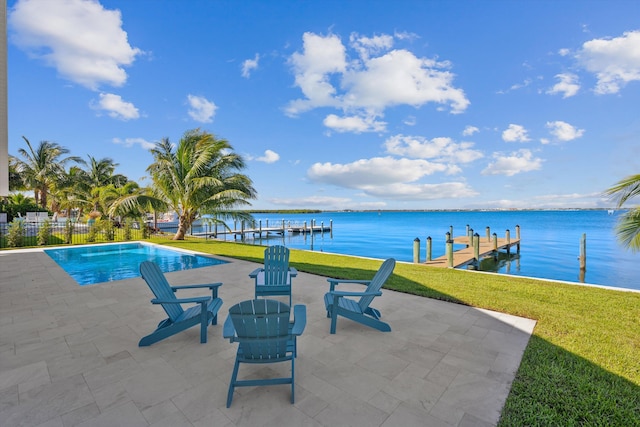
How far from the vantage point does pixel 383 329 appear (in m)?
3.72

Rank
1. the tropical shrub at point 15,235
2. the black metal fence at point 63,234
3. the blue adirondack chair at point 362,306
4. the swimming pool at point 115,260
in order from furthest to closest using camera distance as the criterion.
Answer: the black metal fence at point 63,234, the tropical shrub at point 15,235, the swimming pool at point 115,260, the blue adirondack chair at point 362,306

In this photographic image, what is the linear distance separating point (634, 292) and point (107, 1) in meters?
17.5

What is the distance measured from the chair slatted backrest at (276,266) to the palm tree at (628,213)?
6.13m

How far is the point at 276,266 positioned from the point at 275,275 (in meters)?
0.20

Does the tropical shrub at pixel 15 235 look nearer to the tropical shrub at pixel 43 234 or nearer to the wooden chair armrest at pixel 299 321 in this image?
the tropical shrub at pixel 43 234

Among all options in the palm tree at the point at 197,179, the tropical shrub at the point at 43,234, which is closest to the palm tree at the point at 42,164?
the tropical shrub at the point at 43,234

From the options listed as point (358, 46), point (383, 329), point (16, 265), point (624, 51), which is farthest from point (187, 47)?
point (624, 51)

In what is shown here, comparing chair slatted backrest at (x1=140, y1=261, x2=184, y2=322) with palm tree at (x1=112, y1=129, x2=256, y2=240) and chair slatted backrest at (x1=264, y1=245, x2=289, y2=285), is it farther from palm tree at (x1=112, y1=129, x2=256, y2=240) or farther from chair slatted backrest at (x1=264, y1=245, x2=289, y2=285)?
palm tree at (x1=112, y1=129, x2=256, y2=240)

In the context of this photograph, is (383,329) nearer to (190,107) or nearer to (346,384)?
(346,384)

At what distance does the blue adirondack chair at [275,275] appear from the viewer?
484cm

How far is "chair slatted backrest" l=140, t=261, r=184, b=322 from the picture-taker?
341cm

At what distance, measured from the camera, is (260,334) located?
2.34 m

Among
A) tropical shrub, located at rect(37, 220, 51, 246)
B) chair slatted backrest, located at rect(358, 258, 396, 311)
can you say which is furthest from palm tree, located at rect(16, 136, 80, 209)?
chair slatted backrest, located at rect(358, 258, 396, 311)

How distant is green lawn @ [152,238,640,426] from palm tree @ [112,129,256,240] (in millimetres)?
11252
